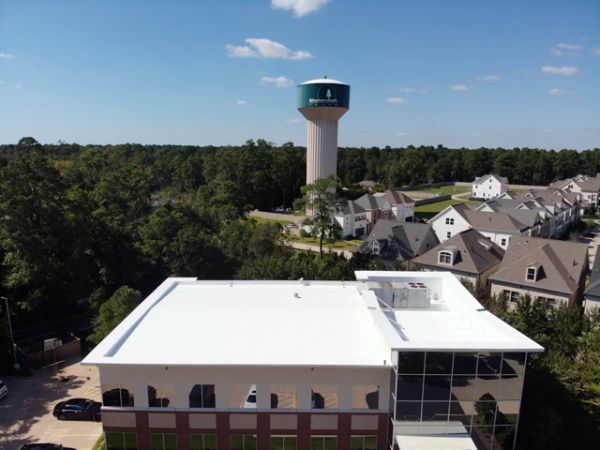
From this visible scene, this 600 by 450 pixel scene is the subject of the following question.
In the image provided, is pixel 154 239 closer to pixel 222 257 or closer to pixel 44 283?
pixel 222 257

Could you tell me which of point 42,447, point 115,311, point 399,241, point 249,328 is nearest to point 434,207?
point 399,241

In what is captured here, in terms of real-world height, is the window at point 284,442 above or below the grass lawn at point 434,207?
above

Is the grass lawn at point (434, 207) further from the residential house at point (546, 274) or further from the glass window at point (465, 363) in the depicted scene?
the glass window at point (465, 363)

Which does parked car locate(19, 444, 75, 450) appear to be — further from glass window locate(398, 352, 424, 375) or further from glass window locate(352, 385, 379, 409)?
glass window locate(398, 352, 424, 375)

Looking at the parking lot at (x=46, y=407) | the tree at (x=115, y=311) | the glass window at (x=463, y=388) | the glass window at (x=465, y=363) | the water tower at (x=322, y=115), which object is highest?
the water tower at (x=322, y=115)

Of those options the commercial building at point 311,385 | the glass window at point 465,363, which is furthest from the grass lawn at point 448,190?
the glass window at point 465,363

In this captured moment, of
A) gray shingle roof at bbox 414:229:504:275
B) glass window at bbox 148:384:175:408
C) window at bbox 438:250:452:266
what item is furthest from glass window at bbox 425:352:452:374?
window at bbox 438:250:452:266
